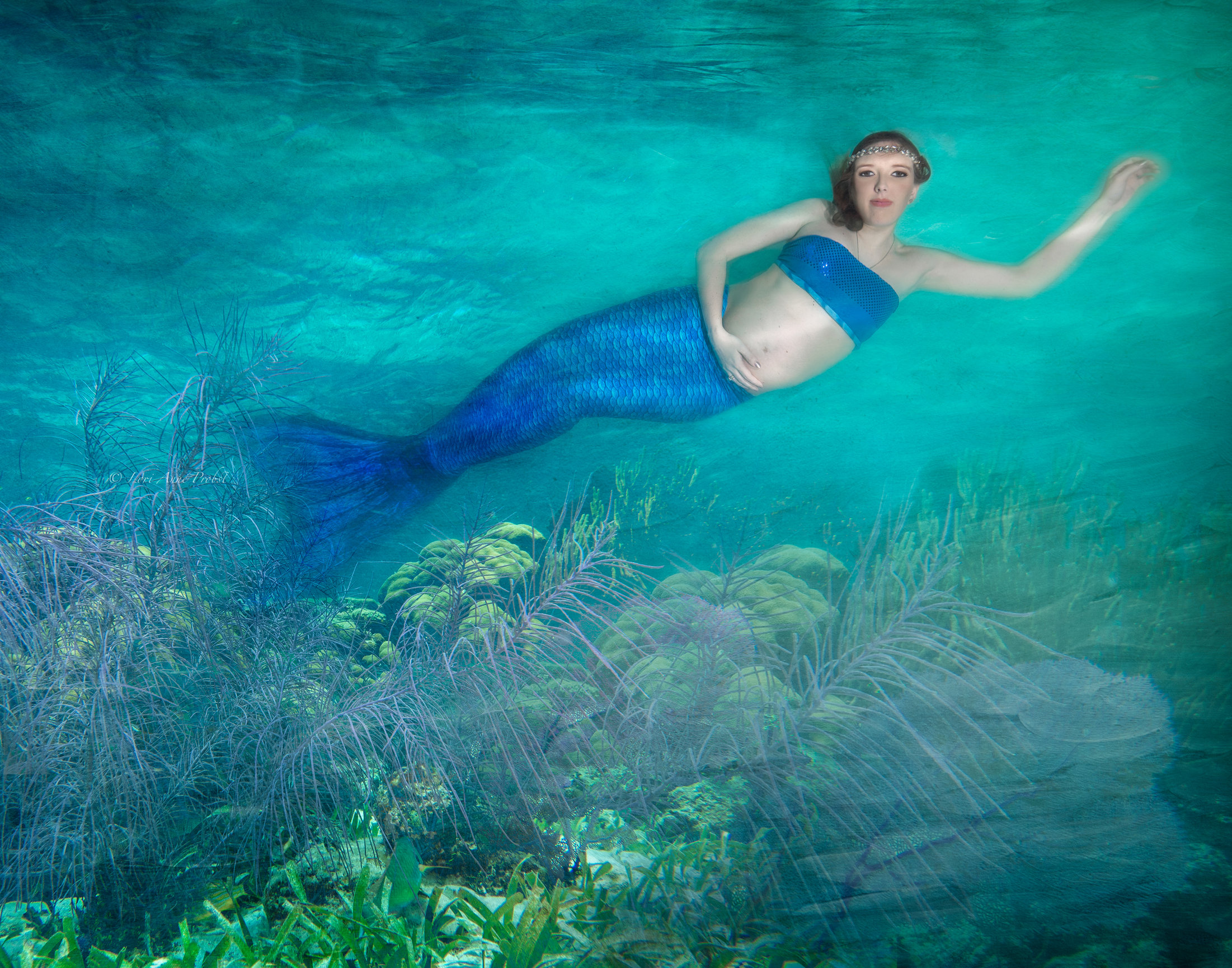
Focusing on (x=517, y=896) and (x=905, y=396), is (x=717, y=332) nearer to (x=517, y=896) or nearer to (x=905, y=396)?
(x=905, y=396)

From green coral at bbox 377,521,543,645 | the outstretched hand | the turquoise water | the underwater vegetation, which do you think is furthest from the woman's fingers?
the outstretched hand

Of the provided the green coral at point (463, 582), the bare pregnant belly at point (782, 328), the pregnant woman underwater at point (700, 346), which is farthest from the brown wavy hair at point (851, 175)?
the green coral at point (463, 582)

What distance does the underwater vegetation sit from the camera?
185cm

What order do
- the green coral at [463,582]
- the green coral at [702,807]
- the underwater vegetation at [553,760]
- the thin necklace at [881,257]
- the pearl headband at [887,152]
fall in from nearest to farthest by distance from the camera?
the underwater vegetation at [553,760] < the green coral at [702,807] < the green coral at [463,582] < the pearl headband at [887,152] < the thin necklace at [881,257]

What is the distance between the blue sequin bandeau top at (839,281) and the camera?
107 inches

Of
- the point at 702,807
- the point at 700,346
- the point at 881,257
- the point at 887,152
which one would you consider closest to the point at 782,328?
the point at 700,346

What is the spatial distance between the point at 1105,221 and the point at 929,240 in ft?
2.43

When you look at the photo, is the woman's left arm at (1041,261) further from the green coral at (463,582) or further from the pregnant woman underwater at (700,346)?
the green coral at (463,582)

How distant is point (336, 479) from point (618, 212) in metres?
1.87

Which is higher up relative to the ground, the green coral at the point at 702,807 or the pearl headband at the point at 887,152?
the pearl headband at the point at 887,152

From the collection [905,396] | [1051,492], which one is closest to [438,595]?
[905,396]

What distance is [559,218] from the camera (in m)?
2.78

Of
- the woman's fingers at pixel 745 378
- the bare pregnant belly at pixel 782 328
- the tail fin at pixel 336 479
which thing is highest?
the bare pregnant belly at pixel 782 328

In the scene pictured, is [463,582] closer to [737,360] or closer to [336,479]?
[336,479]
